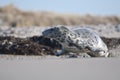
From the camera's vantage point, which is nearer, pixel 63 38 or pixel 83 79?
pixel 83 79

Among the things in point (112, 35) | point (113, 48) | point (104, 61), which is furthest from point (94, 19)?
point (104, 61)

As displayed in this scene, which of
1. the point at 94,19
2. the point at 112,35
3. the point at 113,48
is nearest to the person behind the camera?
the point at 113,48

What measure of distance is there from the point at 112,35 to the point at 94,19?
19075 mm

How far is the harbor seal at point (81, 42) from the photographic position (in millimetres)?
9845

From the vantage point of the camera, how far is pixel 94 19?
33.7m

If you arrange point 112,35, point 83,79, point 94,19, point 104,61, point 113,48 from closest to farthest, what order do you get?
point 83,79 → point 104,61 → point 113,48 → point 112,35 → point 94,19

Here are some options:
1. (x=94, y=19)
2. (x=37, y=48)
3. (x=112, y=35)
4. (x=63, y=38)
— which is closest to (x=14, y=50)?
(x=37, y=48)

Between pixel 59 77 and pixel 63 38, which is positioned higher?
pixel 63 38

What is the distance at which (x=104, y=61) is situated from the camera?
759 centimetres

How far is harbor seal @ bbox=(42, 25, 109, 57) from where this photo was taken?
9.84 meters

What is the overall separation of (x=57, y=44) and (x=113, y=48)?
1.45 meters

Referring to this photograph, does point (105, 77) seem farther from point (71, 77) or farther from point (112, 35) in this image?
point (112, 35)

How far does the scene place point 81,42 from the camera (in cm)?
1017

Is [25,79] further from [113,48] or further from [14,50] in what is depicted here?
[113,48]
